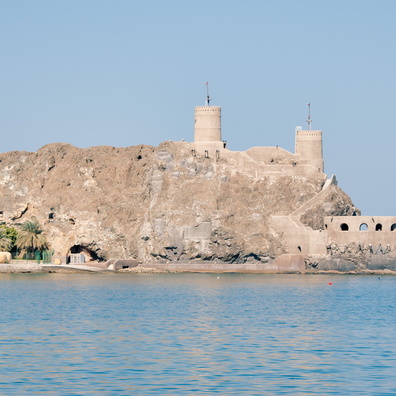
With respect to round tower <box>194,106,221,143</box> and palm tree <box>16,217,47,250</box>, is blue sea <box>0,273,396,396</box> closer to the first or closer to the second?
palm tree <box>16,217,47,250</box>

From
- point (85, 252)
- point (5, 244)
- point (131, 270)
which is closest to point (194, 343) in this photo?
point (5, 244)

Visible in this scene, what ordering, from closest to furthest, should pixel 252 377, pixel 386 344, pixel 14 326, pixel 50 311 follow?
pixel 252 377, pixel 386 344, pixel 14 326, pixel 50 311

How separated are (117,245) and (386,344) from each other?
74.6 metres

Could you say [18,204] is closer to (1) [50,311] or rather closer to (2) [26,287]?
(2) [26,287]

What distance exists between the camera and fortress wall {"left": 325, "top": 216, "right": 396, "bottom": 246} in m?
107

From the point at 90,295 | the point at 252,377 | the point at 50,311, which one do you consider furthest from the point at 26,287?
the point at 252,377

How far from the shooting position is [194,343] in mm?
37781

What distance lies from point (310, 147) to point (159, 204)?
20.2 m

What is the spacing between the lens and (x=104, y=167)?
390ft

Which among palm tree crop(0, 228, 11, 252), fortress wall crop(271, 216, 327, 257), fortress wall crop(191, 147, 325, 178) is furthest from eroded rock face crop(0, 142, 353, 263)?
palm tree crop(0, 228, 11, 252)

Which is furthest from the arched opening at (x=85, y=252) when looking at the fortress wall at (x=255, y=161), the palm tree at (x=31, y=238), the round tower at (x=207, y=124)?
the round tower at (x=207, y=124)

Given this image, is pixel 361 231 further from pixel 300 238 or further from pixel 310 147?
pixel 310 147

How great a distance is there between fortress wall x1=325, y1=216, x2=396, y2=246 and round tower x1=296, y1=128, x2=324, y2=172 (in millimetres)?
8843

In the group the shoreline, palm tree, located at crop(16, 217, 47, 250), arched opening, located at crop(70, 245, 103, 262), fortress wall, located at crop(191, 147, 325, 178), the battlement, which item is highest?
the battlement
